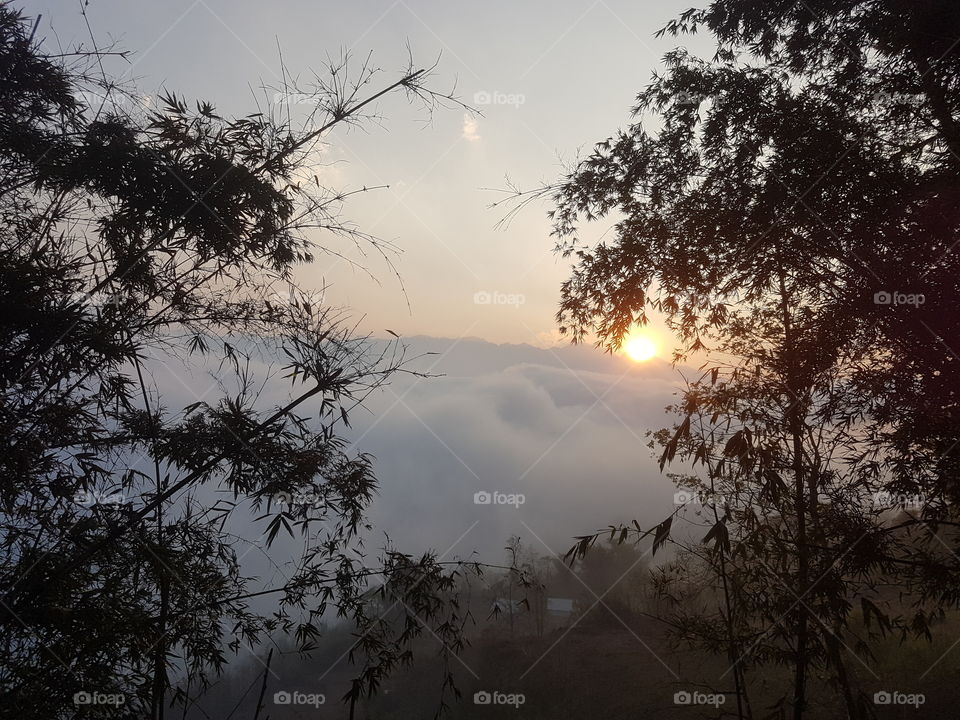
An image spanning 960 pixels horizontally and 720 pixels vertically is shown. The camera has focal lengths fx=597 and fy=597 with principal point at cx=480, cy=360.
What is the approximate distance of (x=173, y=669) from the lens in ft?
10.9

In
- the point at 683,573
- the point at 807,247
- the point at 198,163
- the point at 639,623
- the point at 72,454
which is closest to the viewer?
the point at 72,454

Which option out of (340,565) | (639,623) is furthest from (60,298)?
(639,623)

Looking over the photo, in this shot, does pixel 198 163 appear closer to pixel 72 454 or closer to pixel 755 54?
pixel 72 454

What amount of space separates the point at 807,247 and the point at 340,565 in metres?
3.73

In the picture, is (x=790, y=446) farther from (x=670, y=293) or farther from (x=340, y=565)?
(x=340, y=565)

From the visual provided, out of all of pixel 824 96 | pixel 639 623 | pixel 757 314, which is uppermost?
pixel 824 96

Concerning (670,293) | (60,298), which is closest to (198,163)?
(60,298)

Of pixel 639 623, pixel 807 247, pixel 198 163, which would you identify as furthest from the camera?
pixel 639 623

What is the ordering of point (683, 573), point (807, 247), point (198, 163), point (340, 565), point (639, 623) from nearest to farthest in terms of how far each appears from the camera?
point (198, 163)
point (807, 247)
point (340, 565)
point (683, 573)
point (639, 623)

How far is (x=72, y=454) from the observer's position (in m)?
3.19

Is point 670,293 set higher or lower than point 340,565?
higher

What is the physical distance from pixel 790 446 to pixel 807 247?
5.00 ft

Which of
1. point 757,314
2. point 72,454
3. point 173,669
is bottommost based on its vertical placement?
point 173,669

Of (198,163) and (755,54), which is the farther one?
(755,54)
